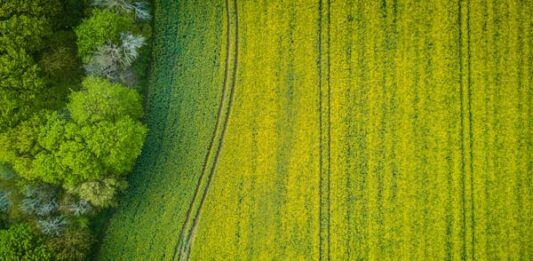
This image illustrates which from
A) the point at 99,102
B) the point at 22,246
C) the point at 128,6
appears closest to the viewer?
the point at 22,246

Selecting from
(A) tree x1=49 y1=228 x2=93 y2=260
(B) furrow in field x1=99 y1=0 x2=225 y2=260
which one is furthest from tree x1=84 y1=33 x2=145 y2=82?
(A) tree x1=49 y1=228 x2=93 y2=260

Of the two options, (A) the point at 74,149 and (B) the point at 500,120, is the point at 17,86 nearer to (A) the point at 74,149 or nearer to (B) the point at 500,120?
(A) the point at 74,149

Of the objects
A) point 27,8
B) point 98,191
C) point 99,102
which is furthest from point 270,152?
point 27,8

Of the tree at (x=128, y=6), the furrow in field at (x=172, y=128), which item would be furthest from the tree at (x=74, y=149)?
the tree at (x=128, y=6)

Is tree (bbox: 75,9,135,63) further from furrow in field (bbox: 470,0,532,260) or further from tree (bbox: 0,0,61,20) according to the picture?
furrow in field (bbox: 470,0,532,260)

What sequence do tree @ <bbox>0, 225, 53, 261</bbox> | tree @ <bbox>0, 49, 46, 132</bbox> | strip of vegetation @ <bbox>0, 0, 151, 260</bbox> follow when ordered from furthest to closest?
strip of vegetation @ <bbox>0, 0, 151, 260</bbox> < tree @ <bbox>0, 49, 46, 132</bbox> < tree @ <bbox>0, 225, 53, 261</bbox>
